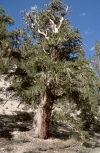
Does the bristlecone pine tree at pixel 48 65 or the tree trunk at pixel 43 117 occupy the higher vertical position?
the bristlecone pine tree at pixel 48 65

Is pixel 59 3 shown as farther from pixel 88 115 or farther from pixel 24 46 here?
pixel 88 115

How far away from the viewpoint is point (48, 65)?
12852 mm

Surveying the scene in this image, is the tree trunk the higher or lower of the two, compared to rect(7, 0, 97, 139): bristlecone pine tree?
lower

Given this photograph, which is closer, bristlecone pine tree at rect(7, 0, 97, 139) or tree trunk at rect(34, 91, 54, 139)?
bristlecone pine tree at rect(7, 0, 97, 139)

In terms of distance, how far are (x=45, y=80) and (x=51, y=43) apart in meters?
3.05

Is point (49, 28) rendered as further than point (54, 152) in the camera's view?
Yes

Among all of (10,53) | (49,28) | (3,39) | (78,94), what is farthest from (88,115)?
(3,39)

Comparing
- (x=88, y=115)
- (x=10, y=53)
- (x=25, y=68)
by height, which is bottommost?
(x=88, y=115)

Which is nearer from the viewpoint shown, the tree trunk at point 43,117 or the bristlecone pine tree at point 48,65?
the bristlecone pine tree at point 48,65

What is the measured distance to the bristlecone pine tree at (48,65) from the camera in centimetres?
1253

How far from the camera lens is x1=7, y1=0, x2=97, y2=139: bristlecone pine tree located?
12.5 metres

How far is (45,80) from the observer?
40.5ft

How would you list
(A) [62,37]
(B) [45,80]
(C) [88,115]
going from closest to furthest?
(B) [45,80] → (A) [62,37] → (C) [88,115]

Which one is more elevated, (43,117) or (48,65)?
(48,65)
